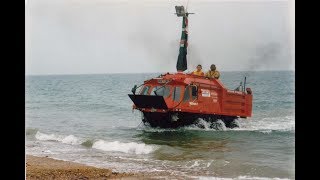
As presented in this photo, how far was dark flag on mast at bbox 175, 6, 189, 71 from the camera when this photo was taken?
9.84 metres

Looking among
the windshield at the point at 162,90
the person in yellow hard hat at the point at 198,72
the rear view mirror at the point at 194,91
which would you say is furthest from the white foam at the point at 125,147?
the person in yellow hard hat at the point at 198,72

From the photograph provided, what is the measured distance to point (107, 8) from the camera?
9.85m

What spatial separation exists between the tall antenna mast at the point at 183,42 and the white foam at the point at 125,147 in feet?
6.36

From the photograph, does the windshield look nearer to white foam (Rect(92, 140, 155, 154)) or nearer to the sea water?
the sea water

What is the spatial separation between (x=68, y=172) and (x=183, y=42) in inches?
138

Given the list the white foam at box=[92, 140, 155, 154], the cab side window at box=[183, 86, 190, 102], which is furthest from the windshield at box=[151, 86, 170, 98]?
the white foam at box=[92, 140, 155, 154]

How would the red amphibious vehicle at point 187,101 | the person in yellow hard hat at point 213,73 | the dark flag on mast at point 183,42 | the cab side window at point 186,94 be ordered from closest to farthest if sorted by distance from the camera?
the dark flag on mast at point 183,42
the person in yellow hard hat at point 213,73
the red amphibious vehicle at point 187,101
the cab side window at point 186,94

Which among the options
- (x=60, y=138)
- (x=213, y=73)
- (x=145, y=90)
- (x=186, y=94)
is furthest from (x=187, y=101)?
(x=60, y=138)

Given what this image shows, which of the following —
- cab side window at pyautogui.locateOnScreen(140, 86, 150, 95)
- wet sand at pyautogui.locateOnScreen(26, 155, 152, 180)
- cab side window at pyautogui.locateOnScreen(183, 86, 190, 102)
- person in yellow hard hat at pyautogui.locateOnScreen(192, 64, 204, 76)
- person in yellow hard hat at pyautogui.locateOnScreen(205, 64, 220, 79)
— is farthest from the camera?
cab side window at pyautogui.locateOnScreen(183, 86, 190, 102)

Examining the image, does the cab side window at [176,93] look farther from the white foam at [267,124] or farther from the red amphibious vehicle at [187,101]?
the white foam at [267,124]

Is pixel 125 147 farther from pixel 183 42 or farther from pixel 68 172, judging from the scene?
pixel 183 42

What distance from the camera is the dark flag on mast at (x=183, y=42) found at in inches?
387

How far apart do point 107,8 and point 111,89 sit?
87.6 inches

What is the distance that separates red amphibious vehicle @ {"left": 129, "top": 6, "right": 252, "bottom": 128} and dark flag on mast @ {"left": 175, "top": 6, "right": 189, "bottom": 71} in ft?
0.81
